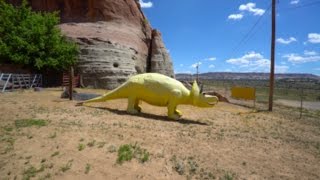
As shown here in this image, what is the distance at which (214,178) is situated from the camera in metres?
7.49

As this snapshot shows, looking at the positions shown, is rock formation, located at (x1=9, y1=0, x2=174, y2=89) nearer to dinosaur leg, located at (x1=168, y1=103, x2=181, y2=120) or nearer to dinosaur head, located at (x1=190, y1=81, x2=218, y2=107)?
dinosaur leg, located at (x1=168, y1=103, x2=181, y2=120)

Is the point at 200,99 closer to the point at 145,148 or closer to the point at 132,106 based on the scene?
the point at 132,106

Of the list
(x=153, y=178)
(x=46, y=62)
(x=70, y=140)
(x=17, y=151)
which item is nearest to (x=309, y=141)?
(x=153, y=178)

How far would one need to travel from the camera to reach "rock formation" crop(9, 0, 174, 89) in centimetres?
3009

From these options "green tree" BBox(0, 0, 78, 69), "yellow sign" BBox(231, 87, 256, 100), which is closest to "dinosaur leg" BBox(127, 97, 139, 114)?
"yellow sign" BBox(231, 87, 256, 100)

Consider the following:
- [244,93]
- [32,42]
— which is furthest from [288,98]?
[32,42]

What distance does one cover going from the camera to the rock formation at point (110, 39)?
3009 centimetres

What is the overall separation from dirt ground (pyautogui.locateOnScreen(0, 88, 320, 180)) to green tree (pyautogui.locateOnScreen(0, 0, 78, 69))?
46.8 feet

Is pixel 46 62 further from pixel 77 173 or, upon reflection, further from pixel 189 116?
pixel 77 173

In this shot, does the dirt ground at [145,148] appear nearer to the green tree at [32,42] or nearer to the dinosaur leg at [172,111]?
the dinosaur leg at [172,111]

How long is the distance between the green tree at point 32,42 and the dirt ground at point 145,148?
562 inches

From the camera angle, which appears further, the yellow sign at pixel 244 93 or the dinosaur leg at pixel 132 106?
the yellow sign at pixel 244 93

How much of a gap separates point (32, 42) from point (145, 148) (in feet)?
68.9

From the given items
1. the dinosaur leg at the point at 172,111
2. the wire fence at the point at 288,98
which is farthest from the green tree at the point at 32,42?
the dinosaur leg at the point at 172,111
